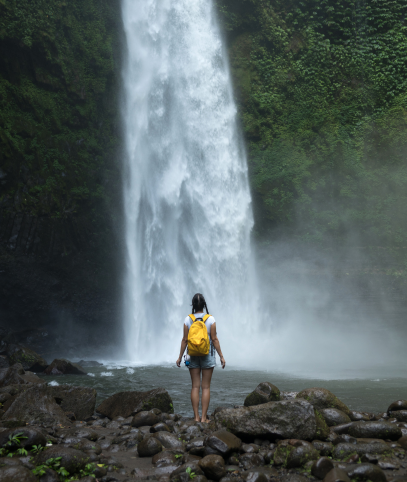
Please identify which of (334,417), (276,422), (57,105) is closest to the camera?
(276,422)

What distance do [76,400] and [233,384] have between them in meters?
3.50

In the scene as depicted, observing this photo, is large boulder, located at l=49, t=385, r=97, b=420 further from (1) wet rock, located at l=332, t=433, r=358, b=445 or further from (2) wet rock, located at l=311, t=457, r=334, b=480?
(2) wet rock, located at l=311, t=457, r=334, b=480

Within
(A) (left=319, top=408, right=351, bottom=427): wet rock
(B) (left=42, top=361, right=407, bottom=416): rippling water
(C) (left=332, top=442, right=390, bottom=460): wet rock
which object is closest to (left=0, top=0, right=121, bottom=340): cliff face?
(B) (left=42, top=361, right=407, bottom=416): rippling water

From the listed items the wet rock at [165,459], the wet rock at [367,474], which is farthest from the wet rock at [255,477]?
the wet rock at [165,459]

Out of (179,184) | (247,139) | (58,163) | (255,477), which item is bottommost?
(255,477)

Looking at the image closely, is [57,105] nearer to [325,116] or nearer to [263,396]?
[325,116]

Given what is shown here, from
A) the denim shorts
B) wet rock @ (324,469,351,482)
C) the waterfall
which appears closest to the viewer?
wet rock @ (324,469,351,482)

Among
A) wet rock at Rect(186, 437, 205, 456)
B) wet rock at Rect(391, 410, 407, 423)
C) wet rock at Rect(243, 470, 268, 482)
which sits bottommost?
wet rock at Rect(243, 470, 268, 482)

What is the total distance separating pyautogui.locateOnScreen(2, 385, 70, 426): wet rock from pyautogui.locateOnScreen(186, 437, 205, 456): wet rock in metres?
2.00

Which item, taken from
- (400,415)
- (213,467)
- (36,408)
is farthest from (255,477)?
(36,408)

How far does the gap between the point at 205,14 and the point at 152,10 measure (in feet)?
9.20

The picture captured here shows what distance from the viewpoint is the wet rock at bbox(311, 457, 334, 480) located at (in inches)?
119

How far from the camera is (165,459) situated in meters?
3.63

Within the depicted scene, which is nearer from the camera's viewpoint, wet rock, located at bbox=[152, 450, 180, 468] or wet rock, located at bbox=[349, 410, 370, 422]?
wet rock, located at bbox=[152, 450, 180, 468]
